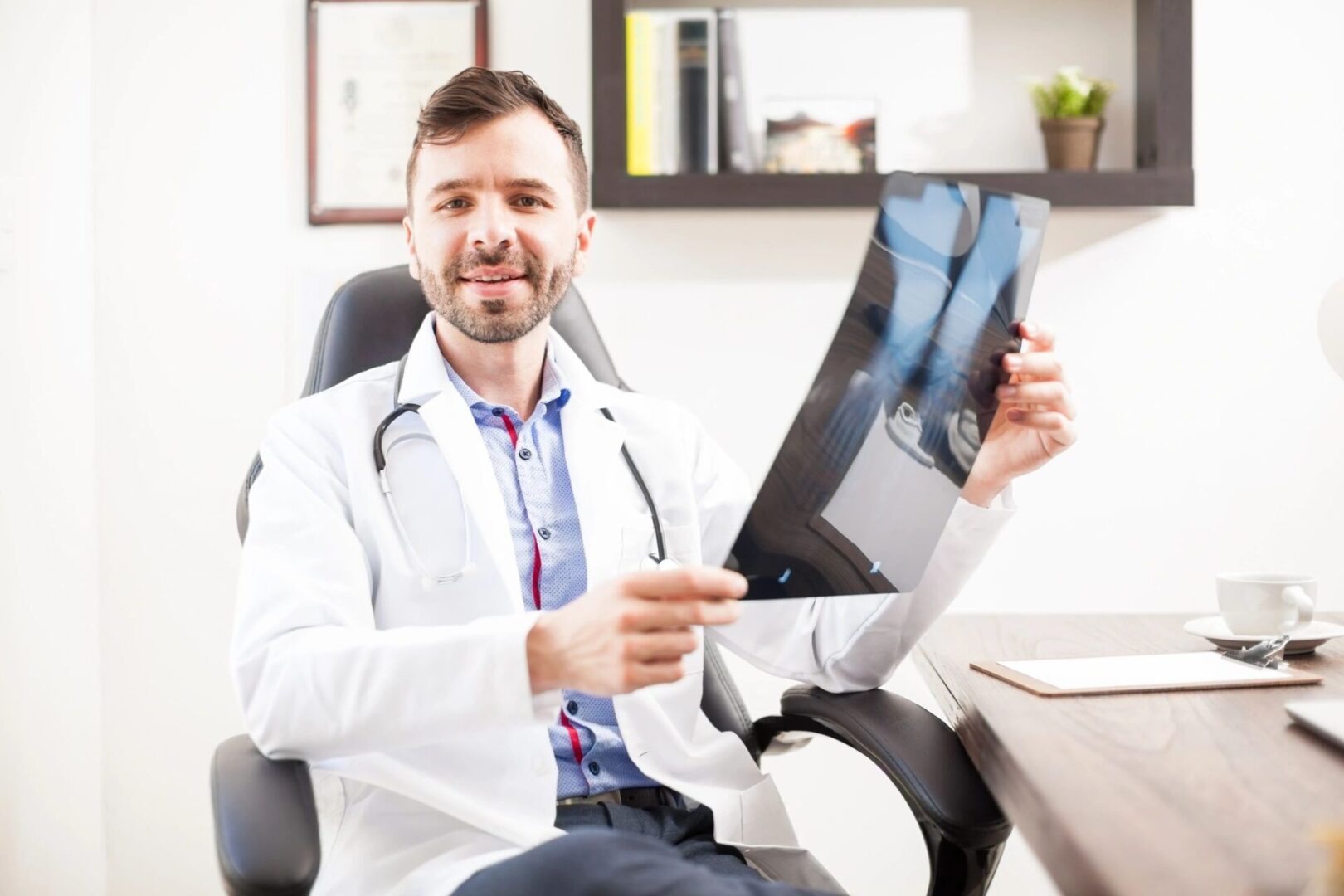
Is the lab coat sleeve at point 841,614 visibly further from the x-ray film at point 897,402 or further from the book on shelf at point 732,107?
the book on shelf at point 732,107

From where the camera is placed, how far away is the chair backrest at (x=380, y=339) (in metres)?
1.34

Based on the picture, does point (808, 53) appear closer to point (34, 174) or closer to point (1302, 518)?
point (1302, 518)

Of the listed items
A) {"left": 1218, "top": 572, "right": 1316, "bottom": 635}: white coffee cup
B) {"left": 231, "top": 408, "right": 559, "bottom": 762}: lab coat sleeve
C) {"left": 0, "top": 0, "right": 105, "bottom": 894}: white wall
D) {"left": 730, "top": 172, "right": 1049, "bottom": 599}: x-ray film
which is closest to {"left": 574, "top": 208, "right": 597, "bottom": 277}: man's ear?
{"left": 231, "top": 408, "right": 559, "bottom": 762}: lab coat sleeve

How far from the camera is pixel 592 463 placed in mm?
1310

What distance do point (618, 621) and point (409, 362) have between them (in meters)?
0.55

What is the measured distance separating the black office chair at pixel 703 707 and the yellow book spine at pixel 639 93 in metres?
0.45

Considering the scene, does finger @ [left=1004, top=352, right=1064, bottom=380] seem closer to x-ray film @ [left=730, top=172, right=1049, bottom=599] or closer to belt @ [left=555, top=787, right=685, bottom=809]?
x-ray film @ [left=730, top=172, right=1049, bottom=599]

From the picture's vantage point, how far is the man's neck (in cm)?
136

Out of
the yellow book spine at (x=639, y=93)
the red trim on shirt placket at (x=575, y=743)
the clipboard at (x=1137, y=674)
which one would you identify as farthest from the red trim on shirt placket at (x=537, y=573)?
the yellow book spine at (x=639, y=93)

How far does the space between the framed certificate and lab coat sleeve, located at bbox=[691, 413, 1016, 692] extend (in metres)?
0.86

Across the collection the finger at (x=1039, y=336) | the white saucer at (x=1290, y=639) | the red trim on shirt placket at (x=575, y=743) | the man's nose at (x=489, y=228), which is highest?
the man's nose at (x=489, y=228)

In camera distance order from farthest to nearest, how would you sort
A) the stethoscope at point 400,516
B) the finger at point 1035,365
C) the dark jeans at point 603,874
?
1. the stethoscope at point 400,516
2. the finger at point 1035,365
3. the dark jeans at point 603,874

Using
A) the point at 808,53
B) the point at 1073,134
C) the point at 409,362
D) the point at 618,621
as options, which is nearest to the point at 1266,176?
the point at 1073,134

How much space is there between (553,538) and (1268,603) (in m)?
0.72
